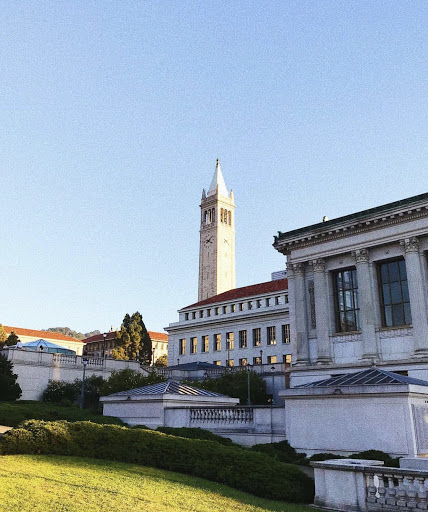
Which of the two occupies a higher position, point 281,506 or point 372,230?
point 372,230

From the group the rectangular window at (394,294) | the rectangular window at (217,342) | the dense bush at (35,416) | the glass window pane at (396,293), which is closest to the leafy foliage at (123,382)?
the dense bush at (35,416)

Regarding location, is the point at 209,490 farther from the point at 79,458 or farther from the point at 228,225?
the point at 228,225

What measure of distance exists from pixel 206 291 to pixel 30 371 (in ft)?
281

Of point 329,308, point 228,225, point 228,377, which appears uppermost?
point 228,225

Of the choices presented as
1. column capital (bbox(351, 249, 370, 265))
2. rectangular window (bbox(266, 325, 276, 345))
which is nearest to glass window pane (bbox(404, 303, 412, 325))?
column capital (bbox(351, 249, 370, 265))

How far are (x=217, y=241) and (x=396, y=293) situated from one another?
96.8 metres

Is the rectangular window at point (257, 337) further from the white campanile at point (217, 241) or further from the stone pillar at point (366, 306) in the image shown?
the white campanile at point (217, 241)

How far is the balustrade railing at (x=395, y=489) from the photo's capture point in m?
10.3

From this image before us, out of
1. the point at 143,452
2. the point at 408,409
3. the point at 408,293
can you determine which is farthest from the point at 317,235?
the point at 143,452

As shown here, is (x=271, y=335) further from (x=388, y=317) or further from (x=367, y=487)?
(x=367, y=487)

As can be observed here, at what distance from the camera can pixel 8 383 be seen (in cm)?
3956

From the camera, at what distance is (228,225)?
13650cm

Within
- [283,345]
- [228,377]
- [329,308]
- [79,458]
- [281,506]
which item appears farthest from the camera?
[283,345]

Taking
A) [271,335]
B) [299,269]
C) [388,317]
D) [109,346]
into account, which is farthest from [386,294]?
[109,346]
